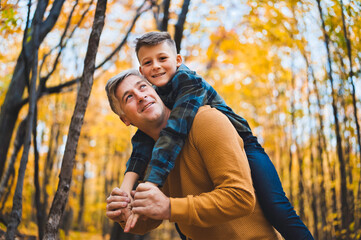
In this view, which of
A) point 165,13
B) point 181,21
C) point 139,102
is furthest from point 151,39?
point 165,13

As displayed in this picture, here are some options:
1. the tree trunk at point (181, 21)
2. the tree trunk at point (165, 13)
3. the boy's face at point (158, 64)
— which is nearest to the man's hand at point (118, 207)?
the boy's face at point (158, 64)

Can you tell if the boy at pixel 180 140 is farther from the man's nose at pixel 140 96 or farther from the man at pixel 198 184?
the man's nose at pixel 140 96

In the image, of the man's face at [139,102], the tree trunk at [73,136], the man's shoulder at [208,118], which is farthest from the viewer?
the tree trunk at [73,136]

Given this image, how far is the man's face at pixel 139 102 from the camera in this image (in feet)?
4.81

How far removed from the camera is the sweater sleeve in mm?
1126

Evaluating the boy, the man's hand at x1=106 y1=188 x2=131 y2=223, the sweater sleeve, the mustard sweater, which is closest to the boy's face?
the boy

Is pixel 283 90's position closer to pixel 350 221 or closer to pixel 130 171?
pixel 350 221

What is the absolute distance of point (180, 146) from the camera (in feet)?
4.38

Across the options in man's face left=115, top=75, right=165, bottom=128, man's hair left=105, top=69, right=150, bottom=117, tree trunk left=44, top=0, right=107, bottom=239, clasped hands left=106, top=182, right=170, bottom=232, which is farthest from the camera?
tree trunk left=44, top=0, right=107, bottom=239

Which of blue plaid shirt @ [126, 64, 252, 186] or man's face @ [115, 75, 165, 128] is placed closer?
blue plaid shirt @ [126, 64, 252, 186]

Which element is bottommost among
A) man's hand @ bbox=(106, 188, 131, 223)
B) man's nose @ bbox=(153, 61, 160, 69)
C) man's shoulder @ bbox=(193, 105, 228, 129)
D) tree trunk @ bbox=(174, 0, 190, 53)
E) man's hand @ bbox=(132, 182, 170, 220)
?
man's hand @ bbox=(106, 188, 131, 223)

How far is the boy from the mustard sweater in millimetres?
68

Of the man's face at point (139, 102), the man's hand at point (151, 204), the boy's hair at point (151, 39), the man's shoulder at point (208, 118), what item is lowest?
the man's hand at point (151, 204)

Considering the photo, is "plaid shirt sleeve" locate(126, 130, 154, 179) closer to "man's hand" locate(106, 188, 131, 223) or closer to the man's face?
the man's face
